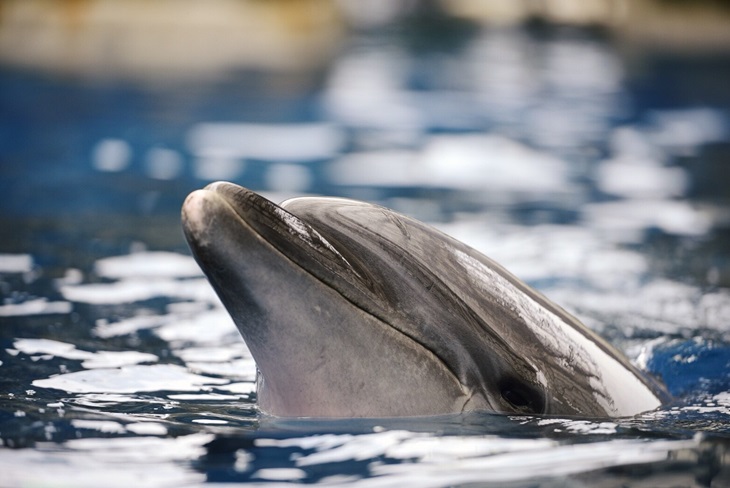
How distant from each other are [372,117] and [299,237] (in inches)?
507

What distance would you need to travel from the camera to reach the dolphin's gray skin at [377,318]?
3158mm

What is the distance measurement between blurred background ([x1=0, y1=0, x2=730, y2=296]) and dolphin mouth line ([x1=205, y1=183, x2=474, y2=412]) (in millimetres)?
3818

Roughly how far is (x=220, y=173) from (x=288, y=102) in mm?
5293

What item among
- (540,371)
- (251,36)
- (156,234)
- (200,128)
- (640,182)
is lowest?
(540,371)

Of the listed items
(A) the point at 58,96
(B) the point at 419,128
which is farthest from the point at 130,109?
(B) the point at 419,128

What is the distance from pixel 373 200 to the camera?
10023 millimetres

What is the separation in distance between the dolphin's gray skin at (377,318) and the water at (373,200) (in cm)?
11

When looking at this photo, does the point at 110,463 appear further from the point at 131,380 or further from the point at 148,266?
the point at 148,266

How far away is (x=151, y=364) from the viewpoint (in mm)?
4633

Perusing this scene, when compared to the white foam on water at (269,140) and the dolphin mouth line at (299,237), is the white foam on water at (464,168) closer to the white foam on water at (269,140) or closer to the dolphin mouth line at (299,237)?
the white foam on water at (269,140)

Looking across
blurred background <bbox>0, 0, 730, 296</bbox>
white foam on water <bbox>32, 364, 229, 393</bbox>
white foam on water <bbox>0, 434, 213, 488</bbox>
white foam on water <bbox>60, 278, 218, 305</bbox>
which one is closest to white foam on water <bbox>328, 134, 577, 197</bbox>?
blurred background <bbox>0, 0, 730, 296</bbox>

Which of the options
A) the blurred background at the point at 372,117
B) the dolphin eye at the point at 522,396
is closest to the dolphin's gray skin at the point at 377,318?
the dolphin eye at the point at 522,396

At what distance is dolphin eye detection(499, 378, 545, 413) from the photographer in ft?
11.4

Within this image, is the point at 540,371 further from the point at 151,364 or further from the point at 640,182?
the point at 640,182
